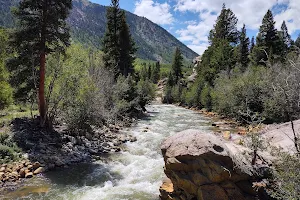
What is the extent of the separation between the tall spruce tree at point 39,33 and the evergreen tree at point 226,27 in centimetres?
5485

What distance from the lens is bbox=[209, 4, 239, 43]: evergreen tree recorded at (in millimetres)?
63062

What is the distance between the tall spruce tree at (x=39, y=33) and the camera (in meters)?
15.0

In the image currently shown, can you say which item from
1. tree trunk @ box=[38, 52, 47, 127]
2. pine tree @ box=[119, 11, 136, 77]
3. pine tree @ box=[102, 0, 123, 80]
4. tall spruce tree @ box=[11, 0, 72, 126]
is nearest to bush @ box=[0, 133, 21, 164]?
tree trunk @ box=[38, 52, 47, 127]

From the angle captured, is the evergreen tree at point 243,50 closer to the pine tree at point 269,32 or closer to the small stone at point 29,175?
the pine tree at point 269,32

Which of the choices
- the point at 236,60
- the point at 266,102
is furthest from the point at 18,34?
the point at 236,60

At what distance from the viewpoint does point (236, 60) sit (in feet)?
194

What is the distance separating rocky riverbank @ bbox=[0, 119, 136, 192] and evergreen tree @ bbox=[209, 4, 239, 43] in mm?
53417

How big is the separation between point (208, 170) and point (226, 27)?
2505 inches

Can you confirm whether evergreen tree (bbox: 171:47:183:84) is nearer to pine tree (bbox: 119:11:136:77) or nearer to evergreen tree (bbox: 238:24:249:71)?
evergreen tree (bbox: 238:24:249:71)

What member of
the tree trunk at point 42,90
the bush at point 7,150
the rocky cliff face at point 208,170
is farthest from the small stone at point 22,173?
the rocky cliff face at point 208,170

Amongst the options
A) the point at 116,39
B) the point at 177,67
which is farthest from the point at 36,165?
the point at 177,67

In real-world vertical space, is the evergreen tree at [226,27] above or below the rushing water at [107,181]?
above

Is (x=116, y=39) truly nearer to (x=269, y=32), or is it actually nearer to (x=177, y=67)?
(x=269, y=32)

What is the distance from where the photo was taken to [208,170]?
26.1 ft
